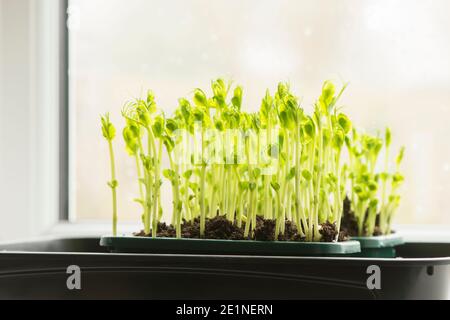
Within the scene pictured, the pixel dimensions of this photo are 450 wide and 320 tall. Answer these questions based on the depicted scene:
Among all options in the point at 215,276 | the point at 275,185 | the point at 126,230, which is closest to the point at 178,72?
the point at 126,230

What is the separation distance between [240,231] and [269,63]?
0.59 meters

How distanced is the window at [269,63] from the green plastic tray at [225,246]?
22.2 inches

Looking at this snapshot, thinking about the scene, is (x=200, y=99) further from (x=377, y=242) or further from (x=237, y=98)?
(x=377, y=242)

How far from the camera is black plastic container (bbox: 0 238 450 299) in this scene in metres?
0.66

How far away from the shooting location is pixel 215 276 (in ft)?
2.22

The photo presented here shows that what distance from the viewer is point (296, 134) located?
32.2 inches

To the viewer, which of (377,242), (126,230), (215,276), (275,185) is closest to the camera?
(215,276)

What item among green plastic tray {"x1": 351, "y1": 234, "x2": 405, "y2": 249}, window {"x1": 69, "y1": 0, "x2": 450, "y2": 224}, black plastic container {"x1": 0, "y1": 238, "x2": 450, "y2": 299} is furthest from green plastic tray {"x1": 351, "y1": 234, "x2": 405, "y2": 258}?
window {"x1": 69, "y1": 0, "x2": 450, "y2": 224}

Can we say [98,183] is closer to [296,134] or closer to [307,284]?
[296,134]

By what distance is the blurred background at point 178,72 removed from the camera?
4.23 feet

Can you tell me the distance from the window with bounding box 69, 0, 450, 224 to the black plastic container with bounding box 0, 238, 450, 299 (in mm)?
638

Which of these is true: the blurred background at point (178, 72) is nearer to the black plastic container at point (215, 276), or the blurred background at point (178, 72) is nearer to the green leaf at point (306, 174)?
the green leaf at point (306, 174)

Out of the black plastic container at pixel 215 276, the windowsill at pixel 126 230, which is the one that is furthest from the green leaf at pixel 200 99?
the windowsill at pixel 126 230

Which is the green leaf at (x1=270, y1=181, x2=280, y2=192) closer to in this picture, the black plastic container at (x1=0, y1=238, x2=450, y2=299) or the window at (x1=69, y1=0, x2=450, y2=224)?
the black plastic container at (x1=0, y1=238, x2=450, y2=299)
